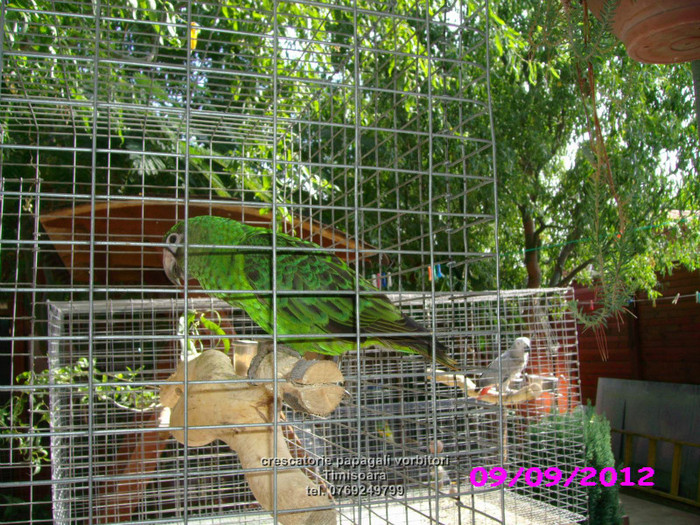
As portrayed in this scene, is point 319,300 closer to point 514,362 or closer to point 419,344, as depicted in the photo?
point 419,344

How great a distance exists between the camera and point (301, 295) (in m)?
1.65

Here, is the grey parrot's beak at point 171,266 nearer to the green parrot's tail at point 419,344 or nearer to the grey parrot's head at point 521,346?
the green parrot's tail at point 419,344

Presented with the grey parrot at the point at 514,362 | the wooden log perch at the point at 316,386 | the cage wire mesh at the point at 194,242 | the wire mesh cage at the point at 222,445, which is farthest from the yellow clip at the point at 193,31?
the grey parrot at the point at 514,362

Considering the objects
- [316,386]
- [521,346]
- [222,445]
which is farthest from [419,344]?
[521,346]

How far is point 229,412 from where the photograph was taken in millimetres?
1597

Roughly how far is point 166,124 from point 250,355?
1324 millimetres

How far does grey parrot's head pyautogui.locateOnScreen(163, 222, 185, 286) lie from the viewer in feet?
6.01

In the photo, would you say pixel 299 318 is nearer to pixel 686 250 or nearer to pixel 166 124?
pixel 166 124

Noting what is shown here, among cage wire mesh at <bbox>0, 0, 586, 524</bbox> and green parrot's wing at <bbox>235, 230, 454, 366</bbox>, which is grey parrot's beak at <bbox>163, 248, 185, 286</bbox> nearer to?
cage wire mesh at <bbox>0, 0, 586, 524</bbox>

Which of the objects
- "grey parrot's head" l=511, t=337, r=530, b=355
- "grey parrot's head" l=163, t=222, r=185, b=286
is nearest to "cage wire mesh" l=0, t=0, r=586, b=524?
"grey parrot's head" l=163, t=222, r=185, b=286

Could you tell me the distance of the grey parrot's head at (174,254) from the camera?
183 cm

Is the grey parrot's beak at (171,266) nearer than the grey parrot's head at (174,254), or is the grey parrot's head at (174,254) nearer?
the grey parrot's head at (174,254)

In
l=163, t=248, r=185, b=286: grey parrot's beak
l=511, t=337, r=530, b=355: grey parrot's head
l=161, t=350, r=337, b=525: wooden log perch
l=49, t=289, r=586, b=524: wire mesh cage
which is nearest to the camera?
l=49, t=289, r=586, b=524: wire mesh cage

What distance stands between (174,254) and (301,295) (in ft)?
1.94
